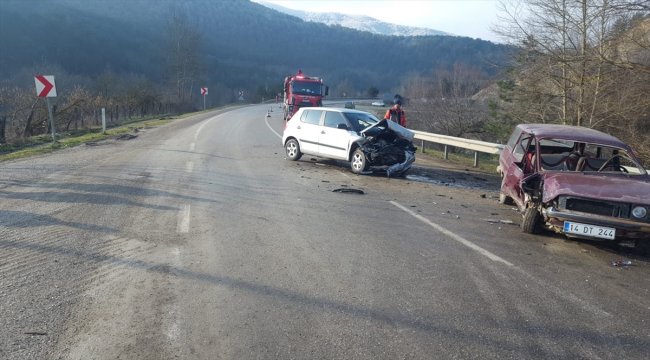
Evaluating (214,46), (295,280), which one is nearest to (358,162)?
(295,280)

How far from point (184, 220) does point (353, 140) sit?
20.3 ft

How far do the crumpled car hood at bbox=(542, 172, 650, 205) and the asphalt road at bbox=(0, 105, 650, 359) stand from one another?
0.75 meters

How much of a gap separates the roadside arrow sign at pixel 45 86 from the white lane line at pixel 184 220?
11688 millimetres

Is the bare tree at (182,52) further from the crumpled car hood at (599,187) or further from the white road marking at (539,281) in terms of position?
the crumpled car hood at (599,187)

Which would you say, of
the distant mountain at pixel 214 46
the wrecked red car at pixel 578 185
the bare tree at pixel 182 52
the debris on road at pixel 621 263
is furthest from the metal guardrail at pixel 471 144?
the bare tree at pixel 182 52

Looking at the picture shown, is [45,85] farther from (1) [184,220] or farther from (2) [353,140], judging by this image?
(1) [184,220]

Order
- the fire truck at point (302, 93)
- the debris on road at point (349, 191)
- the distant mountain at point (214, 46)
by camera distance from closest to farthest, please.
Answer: the debris on road at point (349, 191) < the fire truck at point (302, 93) < the distant mountain at point (214, 46)

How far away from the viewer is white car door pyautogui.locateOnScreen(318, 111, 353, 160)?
13062 millimetres

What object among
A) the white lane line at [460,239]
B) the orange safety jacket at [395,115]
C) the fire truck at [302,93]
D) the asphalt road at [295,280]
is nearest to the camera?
the asphalt road at [295,280]

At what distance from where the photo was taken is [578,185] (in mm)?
6922

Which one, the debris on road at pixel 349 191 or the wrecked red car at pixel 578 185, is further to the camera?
the debris on road at pixel 349 191

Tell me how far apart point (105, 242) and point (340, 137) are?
25.5ft

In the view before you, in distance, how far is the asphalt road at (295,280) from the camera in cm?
388

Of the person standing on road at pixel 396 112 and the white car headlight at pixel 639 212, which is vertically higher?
the person standing on road at pixel 396 112
